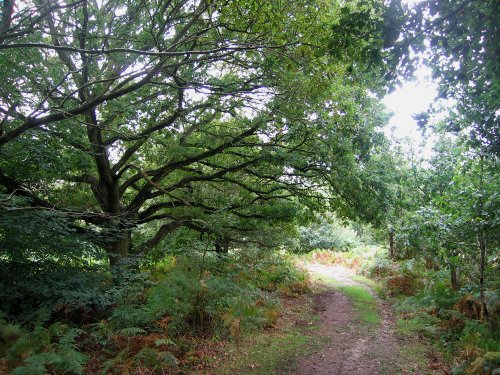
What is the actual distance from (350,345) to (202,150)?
24.4ft

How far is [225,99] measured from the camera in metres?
9.09

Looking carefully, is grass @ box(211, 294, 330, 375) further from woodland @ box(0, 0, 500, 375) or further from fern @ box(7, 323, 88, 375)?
fern @ box(7, 323, 88, 375)

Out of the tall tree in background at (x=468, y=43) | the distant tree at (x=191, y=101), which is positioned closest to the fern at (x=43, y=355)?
the distant tree at (x=191, y=101)

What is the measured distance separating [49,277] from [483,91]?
8879mm

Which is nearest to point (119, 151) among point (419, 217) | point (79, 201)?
point (79, 201)

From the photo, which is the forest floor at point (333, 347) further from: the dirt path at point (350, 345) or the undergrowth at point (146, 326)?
the undergrowth at point (146, 326)

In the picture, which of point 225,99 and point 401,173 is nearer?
point 225,99

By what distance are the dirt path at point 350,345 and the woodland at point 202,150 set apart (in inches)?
43.7

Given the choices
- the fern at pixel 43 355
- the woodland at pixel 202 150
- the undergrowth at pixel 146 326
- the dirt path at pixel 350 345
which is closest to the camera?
the fern at pixel 43 355

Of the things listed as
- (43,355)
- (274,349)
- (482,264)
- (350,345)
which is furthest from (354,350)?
(43,355)

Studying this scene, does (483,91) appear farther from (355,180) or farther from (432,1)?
(355,180)


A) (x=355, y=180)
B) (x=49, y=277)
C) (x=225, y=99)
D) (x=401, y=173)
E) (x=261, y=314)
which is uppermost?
(x=225, y=99)

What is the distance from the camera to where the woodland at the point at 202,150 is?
5.23 meters

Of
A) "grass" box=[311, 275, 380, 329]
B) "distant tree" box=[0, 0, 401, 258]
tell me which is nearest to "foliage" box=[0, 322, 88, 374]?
"distant tree" box=[0, 0, 401, 258]
